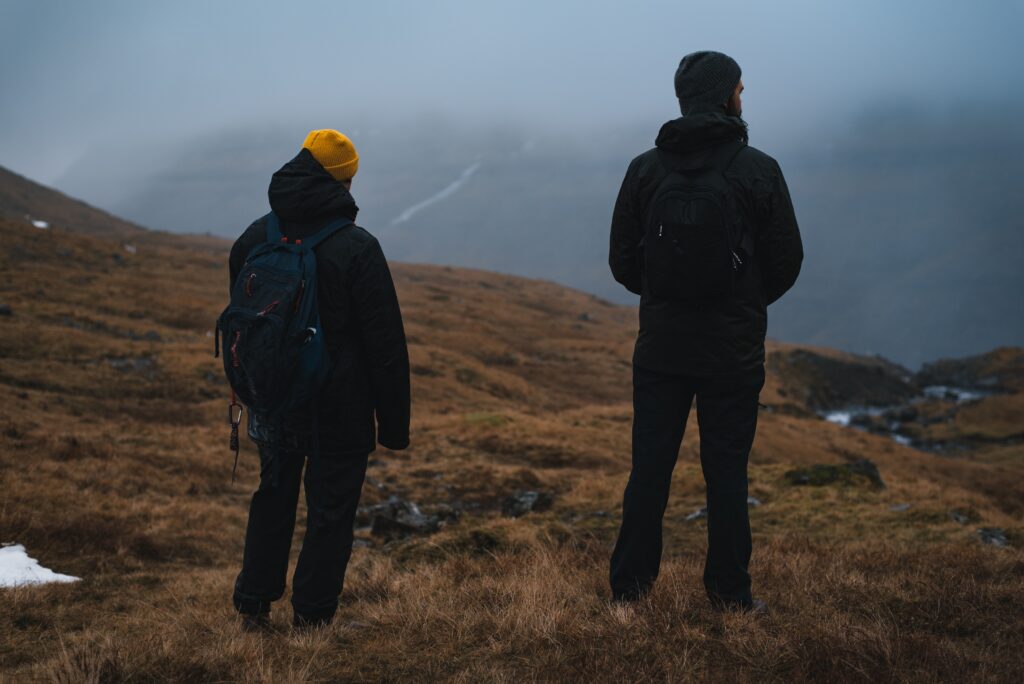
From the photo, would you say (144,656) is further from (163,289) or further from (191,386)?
(163,289)

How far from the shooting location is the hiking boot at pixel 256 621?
452 cm

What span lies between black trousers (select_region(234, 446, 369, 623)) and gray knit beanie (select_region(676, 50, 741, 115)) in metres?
2.80

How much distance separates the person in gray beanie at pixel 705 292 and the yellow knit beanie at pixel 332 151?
63.7 inches

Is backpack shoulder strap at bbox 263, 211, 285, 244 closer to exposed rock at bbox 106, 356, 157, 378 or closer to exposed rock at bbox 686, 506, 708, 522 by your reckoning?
exposed rock at bbox 686, 506, 708, 522

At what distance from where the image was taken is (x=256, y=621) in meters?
4.57

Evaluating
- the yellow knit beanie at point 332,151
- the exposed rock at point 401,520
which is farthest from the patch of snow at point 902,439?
the yellow knit beanie at point 332,151

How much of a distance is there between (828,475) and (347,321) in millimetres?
11054

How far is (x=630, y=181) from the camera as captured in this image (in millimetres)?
4293

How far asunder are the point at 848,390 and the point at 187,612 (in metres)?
65.8

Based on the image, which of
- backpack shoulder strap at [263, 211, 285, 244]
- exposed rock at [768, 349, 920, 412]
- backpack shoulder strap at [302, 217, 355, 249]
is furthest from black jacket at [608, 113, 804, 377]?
exposed rock at [768, 349, 920, 412]

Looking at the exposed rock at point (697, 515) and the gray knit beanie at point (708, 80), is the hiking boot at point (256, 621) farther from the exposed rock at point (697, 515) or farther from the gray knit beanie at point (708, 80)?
the exposed rock at point (697, 515)

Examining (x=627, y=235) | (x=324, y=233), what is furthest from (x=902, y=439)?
(x=324, y=233)

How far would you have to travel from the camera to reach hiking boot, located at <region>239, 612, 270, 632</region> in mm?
4516

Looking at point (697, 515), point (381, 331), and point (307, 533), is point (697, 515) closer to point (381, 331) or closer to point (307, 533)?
point (307, 533)
